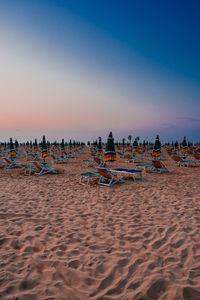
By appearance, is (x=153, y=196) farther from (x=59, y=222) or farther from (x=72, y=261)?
(x=72, y=261)

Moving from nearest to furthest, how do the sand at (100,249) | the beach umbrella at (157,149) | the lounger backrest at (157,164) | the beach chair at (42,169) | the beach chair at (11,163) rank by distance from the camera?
the sand at (100,249), the beach chair at (42,169), the lounger backrest at (157,164), the beach chair at (11,163), the beach umbrella at (157,149)

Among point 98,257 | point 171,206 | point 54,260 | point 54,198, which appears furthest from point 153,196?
point 54,260

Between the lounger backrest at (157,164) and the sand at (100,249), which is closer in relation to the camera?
the sand at (100,249)

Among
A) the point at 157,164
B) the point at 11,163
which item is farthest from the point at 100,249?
the point at 11,163

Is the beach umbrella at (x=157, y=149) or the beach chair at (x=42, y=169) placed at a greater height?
the beach umbrella at (x=157, y=149)

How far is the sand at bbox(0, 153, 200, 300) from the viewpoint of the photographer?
177 cm

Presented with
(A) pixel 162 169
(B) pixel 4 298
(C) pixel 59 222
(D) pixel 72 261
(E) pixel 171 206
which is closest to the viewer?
(B) pixel 4 298

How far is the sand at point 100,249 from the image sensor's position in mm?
1774

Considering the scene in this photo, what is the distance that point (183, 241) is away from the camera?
2600 millimetres

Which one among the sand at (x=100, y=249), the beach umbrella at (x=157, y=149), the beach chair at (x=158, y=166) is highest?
the beach umbrella at (x=157, y=149)

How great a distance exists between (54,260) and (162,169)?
309 inches

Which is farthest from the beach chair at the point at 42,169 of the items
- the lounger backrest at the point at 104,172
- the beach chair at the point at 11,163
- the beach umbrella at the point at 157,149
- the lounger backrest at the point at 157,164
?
the beach umbrella at the point at 157,149

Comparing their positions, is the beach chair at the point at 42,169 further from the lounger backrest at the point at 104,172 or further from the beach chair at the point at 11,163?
the lounger backrest at the point at 104,172

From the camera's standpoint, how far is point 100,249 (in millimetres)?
2424
